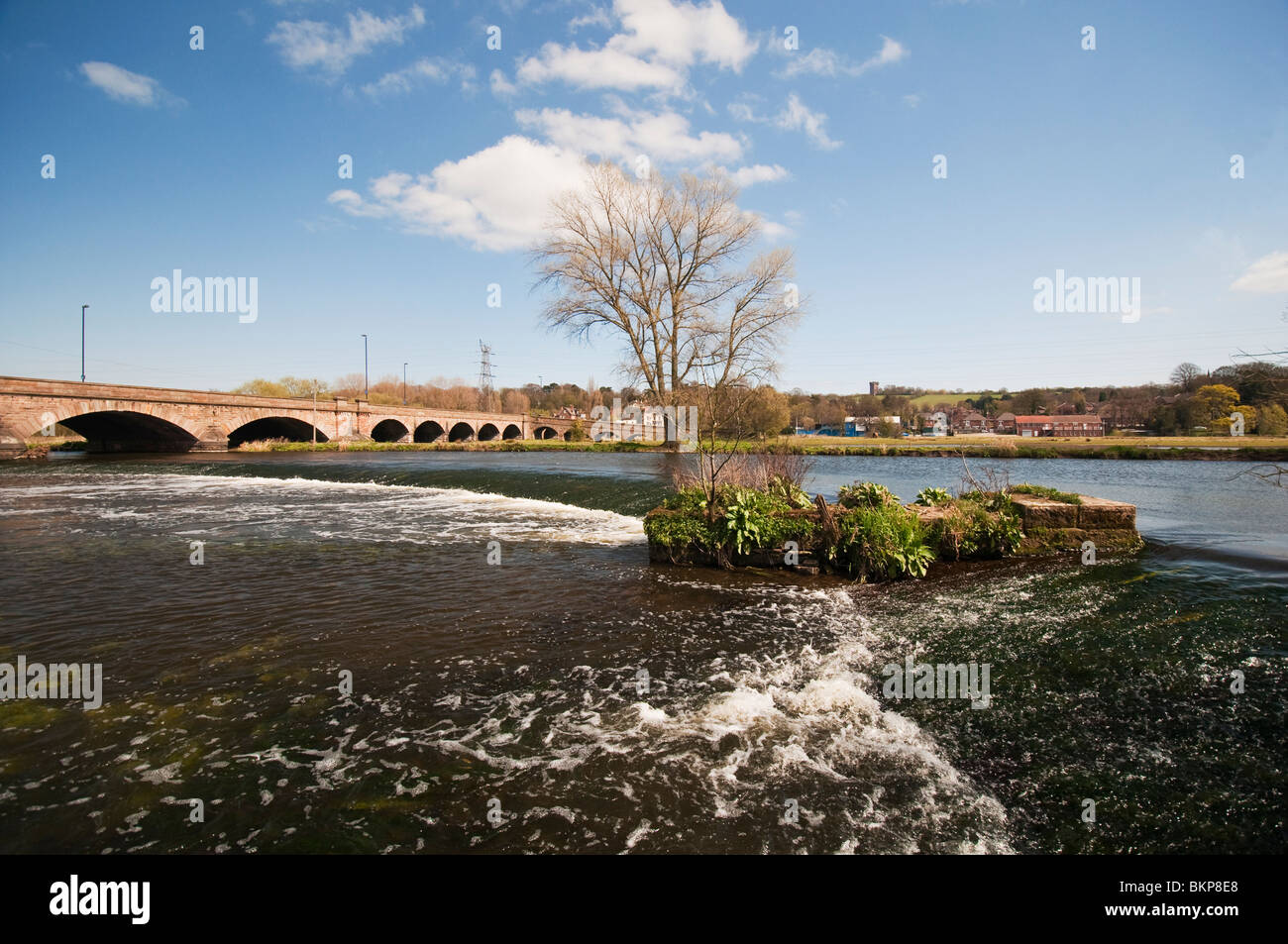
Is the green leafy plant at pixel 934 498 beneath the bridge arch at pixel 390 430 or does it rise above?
beneath

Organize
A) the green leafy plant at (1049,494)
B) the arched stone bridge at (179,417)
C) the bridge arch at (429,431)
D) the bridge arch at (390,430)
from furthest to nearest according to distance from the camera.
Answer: the bridge arch at (429,431), the bridge arch at (390,430), the arched stone bridge at (179,417), the green leafy plant at (1049,494)

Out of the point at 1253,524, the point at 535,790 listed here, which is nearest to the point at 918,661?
the point at 535,790

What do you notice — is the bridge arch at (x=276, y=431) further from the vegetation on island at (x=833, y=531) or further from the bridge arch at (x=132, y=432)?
the vegetation on island at (x=833, y=531)

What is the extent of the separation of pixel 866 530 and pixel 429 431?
69.2 metres

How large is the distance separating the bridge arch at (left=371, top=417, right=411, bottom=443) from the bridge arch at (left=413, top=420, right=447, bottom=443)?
96.8 inches

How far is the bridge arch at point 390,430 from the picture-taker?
6018 centimetres

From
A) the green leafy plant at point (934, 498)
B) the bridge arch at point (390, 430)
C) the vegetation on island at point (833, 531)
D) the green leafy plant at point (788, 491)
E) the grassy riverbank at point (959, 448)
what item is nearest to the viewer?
the vegetation on island at point (833, 531)

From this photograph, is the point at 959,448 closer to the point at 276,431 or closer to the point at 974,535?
the point at 974,535

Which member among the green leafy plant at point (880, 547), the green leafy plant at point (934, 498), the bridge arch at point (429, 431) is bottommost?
the green leafy plant at point (880, 547)

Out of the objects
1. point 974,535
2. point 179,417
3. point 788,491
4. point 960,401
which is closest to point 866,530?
point 788,491

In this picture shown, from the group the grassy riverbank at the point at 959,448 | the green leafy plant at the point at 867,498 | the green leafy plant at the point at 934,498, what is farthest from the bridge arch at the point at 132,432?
the green leafy plant at the point at 934,498

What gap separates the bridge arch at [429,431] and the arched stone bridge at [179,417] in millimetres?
232

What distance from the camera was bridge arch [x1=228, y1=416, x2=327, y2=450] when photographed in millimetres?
49875

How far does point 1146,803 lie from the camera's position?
334 centimetres
